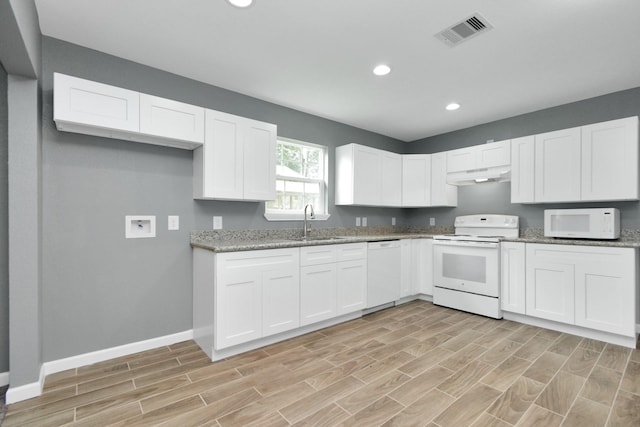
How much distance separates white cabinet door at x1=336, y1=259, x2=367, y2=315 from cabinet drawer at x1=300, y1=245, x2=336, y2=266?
0.53ft

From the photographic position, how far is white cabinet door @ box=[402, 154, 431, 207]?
184 inches

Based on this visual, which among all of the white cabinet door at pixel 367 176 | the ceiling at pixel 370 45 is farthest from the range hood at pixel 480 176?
the white cabinet door at pixel 367 176

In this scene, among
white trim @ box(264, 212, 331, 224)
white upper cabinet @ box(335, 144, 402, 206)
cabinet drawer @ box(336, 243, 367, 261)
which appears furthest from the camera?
white upper cabinet @ box(335, 144, 402, 206)

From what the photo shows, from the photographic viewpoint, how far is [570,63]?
105 inches

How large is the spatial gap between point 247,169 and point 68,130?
1.41 metres

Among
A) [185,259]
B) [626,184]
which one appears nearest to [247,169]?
[185,259]

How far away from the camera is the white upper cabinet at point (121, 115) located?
214 cm

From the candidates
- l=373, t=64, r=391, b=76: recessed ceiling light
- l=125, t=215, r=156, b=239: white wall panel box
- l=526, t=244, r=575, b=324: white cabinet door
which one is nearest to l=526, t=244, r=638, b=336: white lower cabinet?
l=526, t=244, r=575, b=324: white cabinet door

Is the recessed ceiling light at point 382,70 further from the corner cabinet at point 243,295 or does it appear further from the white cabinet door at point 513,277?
the white cabinet door at point 513,277

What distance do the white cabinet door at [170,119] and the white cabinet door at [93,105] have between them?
0.06m

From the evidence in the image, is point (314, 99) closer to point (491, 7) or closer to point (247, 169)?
point (247, 169)

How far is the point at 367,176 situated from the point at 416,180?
38.2 inches

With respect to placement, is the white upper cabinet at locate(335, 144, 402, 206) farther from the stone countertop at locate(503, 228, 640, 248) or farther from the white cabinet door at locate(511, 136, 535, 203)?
the stone countertop at locate(503, 228, 640, 248)

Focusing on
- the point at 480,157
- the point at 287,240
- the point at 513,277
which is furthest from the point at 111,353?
the point at 480,157
